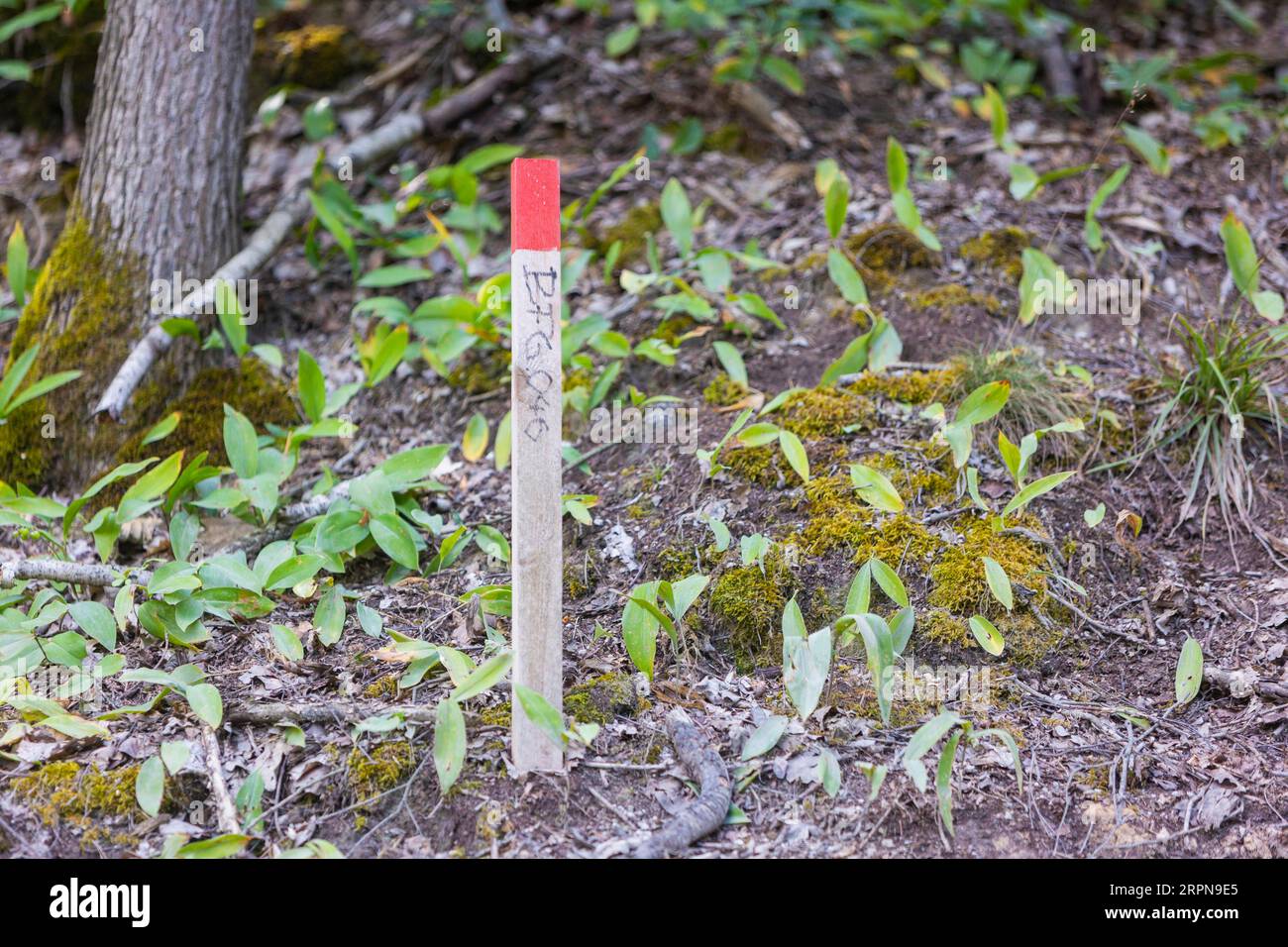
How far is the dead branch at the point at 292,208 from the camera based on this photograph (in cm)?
335

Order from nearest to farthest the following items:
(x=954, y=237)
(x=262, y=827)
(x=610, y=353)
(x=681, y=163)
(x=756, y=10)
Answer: (x=262, y=827)
(x=610, y=353)
(x=954, y=237)
(x=681, y=163)
(x=756, y=10)

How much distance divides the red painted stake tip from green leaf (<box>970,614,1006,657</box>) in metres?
1.43

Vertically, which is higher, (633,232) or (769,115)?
(769,115)

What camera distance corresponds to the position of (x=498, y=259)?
13.9 ft

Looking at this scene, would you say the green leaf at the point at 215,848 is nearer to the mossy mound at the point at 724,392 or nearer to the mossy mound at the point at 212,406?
the mossy mound at the point at 212,406

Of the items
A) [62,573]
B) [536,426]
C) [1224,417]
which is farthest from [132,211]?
[1224,417]

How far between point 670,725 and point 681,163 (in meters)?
2.92

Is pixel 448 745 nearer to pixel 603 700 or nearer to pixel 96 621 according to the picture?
pixel 603 700

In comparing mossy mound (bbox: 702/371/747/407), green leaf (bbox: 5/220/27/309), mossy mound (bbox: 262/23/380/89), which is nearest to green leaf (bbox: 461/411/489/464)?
mossy mound (bbox: 702/371/747/407)

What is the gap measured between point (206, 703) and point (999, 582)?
1940mm

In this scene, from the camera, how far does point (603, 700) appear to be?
252 centimetres

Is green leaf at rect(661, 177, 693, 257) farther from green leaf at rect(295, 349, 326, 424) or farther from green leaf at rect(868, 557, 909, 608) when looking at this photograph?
green leaf at rect(868, 557, 909, 608)

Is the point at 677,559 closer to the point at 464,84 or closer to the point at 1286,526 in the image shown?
the point at 1286,526

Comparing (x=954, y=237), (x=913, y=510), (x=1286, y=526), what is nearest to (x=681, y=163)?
(x=954, y=237)
